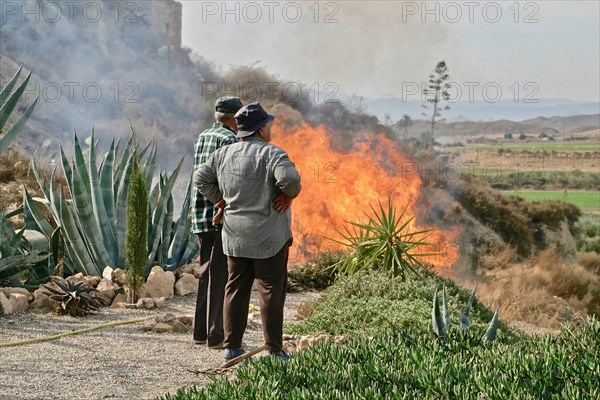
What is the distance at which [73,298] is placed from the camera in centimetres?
838

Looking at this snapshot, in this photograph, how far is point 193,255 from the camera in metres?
10.7

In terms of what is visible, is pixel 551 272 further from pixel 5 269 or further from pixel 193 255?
pixel 5 269

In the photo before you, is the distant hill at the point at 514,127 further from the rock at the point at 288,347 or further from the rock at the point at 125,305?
the rock at the point at 288,347

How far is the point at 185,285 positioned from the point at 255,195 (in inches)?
155

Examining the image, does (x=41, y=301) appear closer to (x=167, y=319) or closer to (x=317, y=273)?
(x=167, y=319)

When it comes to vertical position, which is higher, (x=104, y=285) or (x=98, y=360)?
(x=104, y=285)

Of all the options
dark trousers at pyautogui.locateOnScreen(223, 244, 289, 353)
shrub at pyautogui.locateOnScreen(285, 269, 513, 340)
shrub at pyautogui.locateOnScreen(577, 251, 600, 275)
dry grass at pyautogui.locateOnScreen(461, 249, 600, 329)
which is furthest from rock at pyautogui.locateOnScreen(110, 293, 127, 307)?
shrub at pyautogui.locateOnScreen(577, 251, 600, 275)

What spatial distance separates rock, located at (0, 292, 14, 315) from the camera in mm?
8320

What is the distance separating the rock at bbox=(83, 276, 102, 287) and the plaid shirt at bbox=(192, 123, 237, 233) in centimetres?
277

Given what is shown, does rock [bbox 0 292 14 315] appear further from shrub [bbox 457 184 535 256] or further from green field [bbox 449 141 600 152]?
green field [bbox 449 141 600 152]

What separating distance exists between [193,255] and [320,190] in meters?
3.96

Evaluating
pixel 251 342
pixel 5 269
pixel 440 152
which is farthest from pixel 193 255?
pixel 440 152

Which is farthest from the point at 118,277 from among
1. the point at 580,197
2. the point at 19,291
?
the point at 580,197

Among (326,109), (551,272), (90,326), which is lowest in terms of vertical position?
(551,272)
